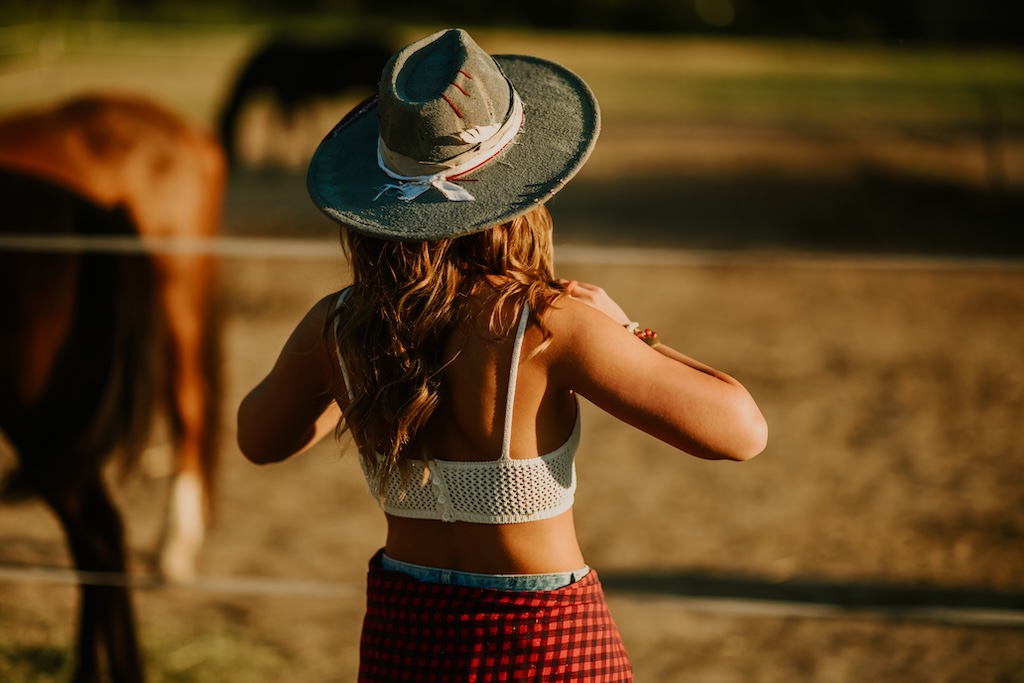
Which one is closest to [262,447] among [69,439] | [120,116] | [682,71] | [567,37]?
[69,439]

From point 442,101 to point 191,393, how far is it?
8.66 ft

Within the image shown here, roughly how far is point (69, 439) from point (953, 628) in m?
2.62

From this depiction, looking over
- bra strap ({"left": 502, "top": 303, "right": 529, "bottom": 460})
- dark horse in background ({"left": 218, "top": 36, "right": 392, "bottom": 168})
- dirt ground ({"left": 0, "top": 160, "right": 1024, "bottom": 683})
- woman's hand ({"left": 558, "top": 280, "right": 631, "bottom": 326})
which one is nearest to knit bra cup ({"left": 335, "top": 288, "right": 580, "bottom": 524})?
bra strap ({"left": 502, "top": 303, "right": 529, "bottom": 460})

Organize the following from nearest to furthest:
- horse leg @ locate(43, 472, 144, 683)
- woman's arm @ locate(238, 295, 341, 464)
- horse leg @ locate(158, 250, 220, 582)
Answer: woman's arm @ locate(238, 295, 341, 464), horse leg @ locate(43, 472, 144, 683), horse leg @ locate(158, 250, 220, 582)

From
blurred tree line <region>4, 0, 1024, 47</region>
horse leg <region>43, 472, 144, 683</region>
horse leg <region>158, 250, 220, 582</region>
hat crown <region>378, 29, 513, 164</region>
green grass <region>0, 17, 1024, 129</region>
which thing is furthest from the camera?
blurred tree line <region>4, 0, 1024, 47</region>

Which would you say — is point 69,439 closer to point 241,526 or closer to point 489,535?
point 241,526

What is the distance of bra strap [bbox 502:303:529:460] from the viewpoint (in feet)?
3.70

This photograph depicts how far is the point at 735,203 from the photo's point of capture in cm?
876

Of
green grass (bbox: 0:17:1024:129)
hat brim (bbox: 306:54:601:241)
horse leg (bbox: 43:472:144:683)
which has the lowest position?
horse leg (bbox: 43:472:144:683)

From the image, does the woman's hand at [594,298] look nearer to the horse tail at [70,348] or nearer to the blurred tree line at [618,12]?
the horse tail at [70,348]

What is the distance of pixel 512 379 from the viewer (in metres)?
1.14

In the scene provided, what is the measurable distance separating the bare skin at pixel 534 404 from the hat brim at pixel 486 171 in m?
0.14

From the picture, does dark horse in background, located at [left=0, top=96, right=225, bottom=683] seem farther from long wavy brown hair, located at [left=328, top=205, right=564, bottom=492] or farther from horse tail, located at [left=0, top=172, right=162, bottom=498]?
long wavy brown hair, located at [left=328, top=205, right=564, bottom=492]

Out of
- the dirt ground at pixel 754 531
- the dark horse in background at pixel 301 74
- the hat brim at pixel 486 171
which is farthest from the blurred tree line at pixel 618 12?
the hat brim at pixel 486 171
